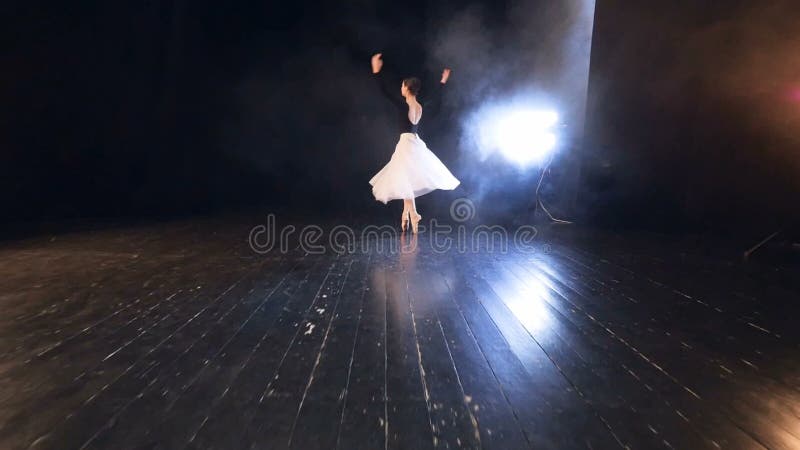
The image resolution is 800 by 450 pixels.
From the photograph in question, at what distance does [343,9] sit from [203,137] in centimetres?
276

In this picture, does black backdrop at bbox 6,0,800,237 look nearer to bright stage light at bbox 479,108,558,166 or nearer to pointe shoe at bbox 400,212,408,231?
bright stage light at bbox 479,108,558,166

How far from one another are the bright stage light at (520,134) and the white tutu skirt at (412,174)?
191 cm

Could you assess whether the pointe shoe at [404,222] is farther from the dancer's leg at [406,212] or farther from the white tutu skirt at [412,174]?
the white tutu skirt at [412,174]

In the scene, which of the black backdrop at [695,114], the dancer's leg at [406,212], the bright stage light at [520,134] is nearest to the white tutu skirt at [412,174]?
the dancer's leg at [406,212]

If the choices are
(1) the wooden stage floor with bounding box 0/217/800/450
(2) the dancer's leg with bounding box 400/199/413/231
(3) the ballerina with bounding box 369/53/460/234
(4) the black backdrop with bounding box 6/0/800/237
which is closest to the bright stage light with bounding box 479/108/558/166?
(4) the black backdrop with bounding box 6/0/800/237

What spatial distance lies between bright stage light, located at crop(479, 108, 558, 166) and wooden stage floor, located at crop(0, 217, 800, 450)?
2732 mm

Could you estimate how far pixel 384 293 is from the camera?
2443 mm

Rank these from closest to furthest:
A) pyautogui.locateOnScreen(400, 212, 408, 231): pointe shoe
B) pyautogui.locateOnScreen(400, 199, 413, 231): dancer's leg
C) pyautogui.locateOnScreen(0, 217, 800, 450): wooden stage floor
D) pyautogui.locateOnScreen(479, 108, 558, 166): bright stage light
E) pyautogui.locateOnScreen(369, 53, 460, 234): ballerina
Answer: pyautogui.locateOnScreen(0, 217, 800, 450): wooden stage floor, pyautogui.locateOnScreen(369, 53, 460, 234): ballerina, pyautogui.locateOnScreen(400, 199, 413, 231): dancer's leg, pyautogui.locateOnScreen(400, 212, 408, 231): pointe shoe, pyautogui.locateOnScreen(479, 108, 558, 166): bright stage light

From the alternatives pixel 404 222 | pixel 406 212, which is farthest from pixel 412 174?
pixel 404 222

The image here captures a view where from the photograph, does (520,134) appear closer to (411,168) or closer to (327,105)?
(411,168)

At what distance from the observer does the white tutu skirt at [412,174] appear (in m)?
4.05

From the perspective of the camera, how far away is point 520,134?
5645mm

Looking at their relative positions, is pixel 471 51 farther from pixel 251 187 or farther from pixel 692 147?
pixel 251 187

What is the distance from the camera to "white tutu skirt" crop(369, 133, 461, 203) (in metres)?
4.05
